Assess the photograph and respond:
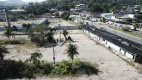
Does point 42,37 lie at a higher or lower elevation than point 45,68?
higher

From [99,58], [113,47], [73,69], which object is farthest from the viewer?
[113,47]

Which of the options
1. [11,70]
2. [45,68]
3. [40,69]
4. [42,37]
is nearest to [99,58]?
[45,68]

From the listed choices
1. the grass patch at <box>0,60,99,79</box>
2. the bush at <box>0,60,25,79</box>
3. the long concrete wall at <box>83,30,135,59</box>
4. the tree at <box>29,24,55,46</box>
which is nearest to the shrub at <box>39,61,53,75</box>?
the grass patch at <box>0,60,99,79</box>

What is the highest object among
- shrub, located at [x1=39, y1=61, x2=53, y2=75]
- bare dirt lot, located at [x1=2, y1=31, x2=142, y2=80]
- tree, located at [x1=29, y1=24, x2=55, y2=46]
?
tree, located at [x1=29, y1=24, x2=55, y2=46]

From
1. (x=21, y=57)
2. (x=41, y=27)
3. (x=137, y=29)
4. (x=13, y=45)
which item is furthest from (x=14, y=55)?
(x=137, y=29)

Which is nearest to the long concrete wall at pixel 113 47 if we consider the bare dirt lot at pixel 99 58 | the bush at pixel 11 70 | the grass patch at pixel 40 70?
the bare dirt lot at pixel 99 58

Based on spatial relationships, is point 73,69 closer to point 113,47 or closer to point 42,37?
point 113,47

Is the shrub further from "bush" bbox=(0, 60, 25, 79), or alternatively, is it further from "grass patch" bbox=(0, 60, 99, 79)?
"bush" bbox=(0, 60, 25, 79)

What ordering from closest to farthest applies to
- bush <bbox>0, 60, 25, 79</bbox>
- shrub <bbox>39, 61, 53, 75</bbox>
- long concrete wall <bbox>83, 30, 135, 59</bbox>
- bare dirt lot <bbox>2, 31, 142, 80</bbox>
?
bare dirt lot <bbox>2, 31, 142, 80</bbox> → bush <bbox>0, 60, 25, 79</bbox> → shrub <bbox>39, 61, 53, 75</bbox> → long concrete wall <bbox>83, 30, 135, 59</bbox>

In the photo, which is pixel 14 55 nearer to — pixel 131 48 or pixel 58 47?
pixel 58 47

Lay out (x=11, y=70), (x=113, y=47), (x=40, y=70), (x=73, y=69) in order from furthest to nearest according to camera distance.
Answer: (x=113, y=47)
(x=73, y=69)
(x=40, y=70)
(x=11, y=70)

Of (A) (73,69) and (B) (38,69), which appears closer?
(A) (73,69)
